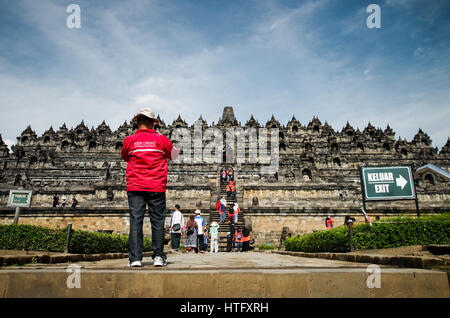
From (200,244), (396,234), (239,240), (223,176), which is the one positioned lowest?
(200,244)

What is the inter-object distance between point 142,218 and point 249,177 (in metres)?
29.5

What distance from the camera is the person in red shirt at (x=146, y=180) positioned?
14.8 ft

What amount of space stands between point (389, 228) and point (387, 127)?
4695 centimetres

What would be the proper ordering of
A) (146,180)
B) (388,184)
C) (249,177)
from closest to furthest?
(146,180) → (388,184) → (249,177)

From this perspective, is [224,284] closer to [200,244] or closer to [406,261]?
[406,261]

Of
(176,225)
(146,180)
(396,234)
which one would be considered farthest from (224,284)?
(176,225)

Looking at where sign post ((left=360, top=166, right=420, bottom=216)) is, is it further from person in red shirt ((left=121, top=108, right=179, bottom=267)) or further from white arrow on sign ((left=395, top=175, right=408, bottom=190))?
person in red shirt ((left=121, top=108, right=179, bottom=267))

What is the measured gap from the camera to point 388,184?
1113cm

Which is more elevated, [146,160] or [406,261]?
[146,160]

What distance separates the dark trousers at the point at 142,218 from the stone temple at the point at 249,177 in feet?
46.3

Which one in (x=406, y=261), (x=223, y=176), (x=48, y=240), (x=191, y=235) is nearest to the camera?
(x=406, y=261)

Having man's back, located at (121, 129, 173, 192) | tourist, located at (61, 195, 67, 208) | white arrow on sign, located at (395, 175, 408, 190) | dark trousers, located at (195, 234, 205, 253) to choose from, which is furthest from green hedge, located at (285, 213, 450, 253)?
tourist, located at (61, 195, 67, 208)

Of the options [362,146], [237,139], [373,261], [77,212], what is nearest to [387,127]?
[362,146]

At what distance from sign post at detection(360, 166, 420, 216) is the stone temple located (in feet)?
26.3
